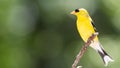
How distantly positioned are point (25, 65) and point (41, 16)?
1418mm

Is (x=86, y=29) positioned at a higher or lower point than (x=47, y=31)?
higher

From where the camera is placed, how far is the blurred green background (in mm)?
13422

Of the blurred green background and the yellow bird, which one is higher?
the yellow bird

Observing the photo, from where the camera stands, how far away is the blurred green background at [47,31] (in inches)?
528

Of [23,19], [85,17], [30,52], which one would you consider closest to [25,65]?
[30,52]

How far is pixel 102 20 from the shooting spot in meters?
13.6

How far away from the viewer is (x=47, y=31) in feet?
47.8

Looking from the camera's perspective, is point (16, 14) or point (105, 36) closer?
point (105, 36)

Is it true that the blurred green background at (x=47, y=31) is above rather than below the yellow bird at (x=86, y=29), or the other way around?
below

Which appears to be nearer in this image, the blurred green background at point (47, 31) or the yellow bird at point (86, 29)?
the yellow bird at point (86, 29)

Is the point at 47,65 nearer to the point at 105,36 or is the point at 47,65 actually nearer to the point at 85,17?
the point at 105,36

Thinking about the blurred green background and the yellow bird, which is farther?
the blurred green background

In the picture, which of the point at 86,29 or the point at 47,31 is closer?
the point at 86,29

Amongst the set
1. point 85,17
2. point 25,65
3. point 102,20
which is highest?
point 85,17
